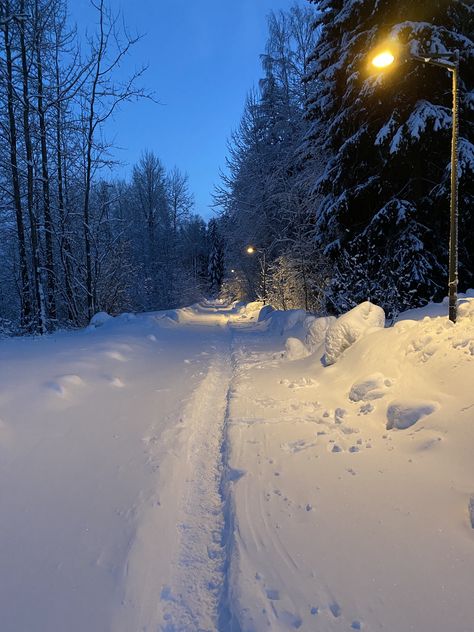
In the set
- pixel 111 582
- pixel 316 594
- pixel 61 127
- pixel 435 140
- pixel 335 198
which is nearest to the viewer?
pixel 316 594

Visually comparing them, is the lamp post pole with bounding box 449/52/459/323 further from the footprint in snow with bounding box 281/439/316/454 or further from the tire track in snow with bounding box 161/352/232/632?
the tire track in snow with bounding box 161/352/232/632

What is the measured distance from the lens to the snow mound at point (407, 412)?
3.81 metres

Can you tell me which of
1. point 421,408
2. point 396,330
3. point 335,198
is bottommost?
point 421,408

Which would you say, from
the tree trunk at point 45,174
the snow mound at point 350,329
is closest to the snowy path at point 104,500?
the snow mound at point 350,329

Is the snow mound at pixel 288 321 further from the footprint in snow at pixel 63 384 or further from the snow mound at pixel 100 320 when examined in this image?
the footprint in snow at pixel 63 384

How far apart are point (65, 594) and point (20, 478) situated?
1.52 metres

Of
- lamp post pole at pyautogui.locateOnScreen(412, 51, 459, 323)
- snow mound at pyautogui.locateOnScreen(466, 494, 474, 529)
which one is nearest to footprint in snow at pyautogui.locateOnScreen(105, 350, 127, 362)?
lamp post pole at pyautogui.locateOnScreen(412, 51, 459, 323)

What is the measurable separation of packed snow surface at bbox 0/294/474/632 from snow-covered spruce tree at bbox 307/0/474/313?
4829 millimetres

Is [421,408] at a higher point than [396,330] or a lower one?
lower

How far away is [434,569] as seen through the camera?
2180 mm

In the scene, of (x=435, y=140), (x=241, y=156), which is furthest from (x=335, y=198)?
(x=241, y=156)

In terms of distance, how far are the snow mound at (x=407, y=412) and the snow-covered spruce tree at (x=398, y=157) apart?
6.03 metres

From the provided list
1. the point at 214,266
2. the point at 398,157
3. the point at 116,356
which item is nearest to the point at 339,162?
the point at 398,157

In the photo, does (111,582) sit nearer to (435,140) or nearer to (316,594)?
(316,594)
